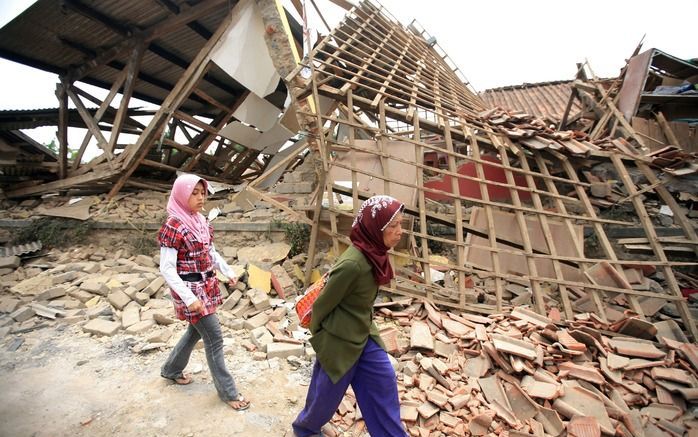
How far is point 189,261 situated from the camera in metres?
2.18

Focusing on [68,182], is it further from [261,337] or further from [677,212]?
[677,212]

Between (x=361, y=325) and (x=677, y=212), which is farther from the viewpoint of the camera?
(x=677, y=212)

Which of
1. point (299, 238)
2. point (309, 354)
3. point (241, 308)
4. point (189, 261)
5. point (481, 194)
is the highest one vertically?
point (481, 194)

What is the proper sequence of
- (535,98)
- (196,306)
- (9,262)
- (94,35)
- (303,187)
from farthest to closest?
(535,98)
(303,187)
(94,35)
(9,262)
(196,306)

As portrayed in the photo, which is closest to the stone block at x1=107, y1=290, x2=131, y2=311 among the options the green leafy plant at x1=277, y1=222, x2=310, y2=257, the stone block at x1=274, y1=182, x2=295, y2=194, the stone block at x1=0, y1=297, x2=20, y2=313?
the stone block at x1=0, y1=297, x2=20, y2=313

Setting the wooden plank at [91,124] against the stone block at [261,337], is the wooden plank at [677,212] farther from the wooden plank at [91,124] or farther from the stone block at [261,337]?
the wooden plank at [91,124]

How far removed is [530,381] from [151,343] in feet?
11.5

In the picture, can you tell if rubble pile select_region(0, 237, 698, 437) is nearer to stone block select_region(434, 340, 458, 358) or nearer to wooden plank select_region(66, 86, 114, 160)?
stone block select_region(434, 340, 458, 358)

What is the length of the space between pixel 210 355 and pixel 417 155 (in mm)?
3110

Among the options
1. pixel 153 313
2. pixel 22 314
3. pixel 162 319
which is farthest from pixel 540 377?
pixel 22 314

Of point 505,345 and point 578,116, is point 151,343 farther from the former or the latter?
point 578,116

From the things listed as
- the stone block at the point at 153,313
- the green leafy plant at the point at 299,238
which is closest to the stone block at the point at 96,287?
the stone block at the point at 153,313

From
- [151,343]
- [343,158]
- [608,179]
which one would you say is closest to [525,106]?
[608,179]

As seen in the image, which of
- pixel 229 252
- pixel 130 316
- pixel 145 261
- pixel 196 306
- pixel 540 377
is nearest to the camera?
pixel 196 306
